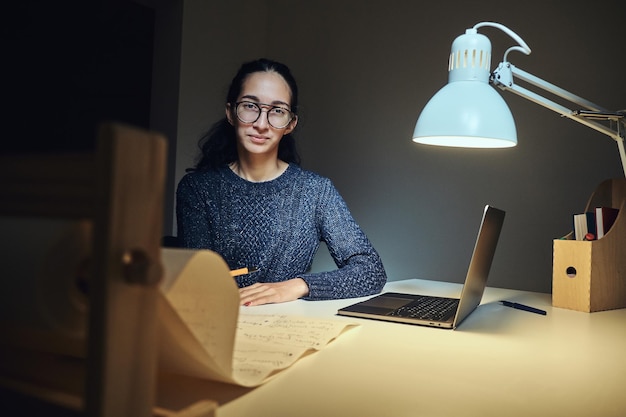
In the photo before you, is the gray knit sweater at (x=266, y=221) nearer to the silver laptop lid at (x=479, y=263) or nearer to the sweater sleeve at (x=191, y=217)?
the sweater sleeve at (x=191, y=217)

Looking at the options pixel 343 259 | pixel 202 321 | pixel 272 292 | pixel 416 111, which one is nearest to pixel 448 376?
pixel 202 321

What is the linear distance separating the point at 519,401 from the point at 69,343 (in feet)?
1.68

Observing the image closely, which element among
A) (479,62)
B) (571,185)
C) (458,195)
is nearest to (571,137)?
(571,185)

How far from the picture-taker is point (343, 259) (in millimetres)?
1798

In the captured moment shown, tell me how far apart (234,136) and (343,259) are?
24.2 inches

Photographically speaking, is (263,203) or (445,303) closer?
(445,303)

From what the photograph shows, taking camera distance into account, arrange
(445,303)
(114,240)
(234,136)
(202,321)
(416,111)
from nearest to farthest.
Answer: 1. (114,240)
2. (202,321)
3. (445,303)
4. (234,136)
5. (416,111)

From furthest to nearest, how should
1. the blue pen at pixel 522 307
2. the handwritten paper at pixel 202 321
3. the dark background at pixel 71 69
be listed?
the dark background at pixel 71 69
the blue pen at pixel 522 307
the handwritten paper at pixel 202 321

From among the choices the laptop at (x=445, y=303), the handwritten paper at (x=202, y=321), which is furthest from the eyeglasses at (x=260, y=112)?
the handwritten paper at (x=202, y=321)

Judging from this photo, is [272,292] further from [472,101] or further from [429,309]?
[472,101]

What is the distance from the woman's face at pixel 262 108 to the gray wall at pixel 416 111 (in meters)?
0.69

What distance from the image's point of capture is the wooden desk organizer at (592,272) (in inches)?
57.4

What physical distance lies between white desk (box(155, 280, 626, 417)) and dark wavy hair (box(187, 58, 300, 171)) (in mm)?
918

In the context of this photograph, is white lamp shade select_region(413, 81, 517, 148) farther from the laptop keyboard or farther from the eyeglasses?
the eyeglasses
